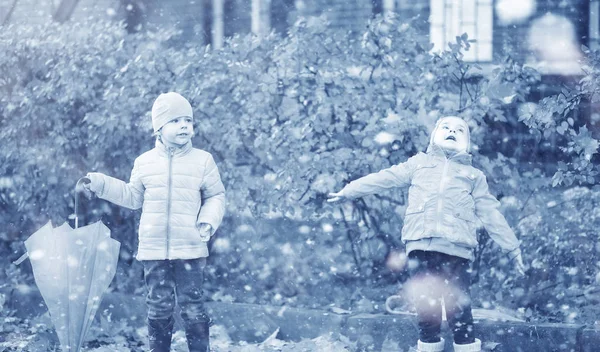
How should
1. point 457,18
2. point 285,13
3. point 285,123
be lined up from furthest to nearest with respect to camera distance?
point 285,13, point 457,18, point 285,123

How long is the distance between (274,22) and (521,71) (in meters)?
7.06

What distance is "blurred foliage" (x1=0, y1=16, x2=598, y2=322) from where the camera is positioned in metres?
5.82

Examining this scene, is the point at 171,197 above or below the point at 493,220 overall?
above

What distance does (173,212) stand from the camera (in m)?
4.90

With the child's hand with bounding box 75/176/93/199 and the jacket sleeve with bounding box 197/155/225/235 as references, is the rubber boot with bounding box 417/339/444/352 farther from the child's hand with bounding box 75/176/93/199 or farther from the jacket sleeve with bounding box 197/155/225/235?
the child's hand with bounding box 75/176/93/199

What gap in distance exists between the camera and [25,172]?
6.83 meters

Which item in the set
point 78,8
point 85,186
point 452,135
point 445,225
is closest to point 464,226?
point 445,225

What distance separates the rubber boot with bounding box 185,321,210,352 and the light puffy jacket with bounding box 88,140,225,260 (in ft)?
1.38

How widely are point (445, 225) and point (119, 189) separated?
1890 mm

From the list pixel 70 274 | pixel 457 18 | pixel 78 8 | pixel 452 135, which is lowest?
pixel 70 274

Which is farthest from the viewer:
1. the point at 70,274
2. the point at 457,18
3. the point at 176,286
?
the point at 457,18

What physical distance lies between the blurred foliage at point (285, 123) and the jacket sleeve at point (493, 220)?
79 cm

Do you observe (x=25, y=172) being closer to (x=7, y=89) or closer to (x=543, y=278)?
(x=7, y=89)

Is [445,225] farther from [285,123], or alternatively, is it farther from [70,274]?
[70,274]
